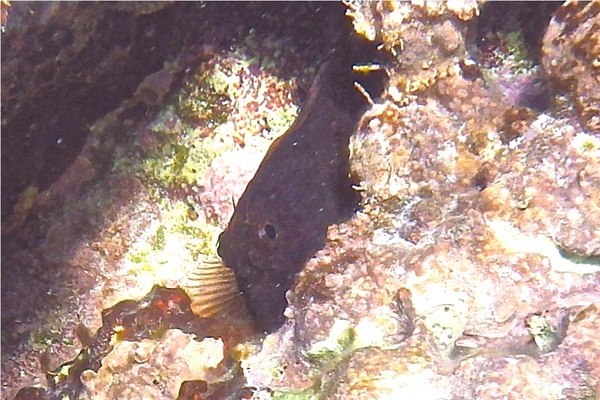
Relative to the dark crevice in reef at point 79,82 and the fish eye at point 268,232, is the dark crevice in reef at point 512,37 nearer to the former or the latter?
the dark crevice in reef at point 79,82

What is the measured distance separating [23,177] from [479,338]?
1735 millimetres

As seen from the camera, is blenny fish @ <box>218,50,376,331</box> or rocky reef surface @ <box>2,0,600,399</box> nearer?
rocky reef surface @ <box>2,0,600,399</box>

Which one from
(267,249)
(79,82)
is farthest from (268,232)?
(79,82)

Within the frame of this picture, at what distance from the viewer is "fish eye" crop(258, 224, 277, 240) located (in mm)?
2230

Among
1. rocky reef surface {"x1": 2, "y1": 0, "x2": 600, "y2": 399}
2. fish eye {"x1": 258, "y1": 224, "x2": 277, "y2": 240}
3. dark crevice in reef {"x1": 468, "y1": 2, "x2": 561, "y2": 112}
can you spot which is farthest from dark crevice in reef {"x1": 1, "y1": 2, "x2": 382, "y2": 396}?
fish eye {"x1": 258, "y1": 224, "x2": 277, "y2": 240}

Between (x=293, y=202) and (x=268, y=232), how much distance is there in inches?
5.6

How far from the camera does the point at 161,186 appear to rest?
8.32ft

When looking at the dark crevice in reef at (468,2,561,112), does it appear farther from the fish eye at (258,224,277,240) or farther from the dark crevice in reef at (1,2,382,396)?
the fish eye at (258,224,277,240)

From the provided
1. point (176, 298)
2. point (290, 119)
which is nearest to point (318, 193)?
point (290, 119)

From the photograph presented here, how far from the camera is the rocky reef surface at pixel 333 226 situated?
168cm

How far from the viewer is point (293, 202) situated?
7.32 feet

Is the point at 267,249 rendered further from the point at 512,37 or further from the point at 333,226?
the point at 512,37

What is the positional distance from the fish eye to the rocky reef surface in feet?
1.07

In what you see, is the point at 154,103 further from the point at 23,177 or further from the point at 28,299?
the point at 28,299
